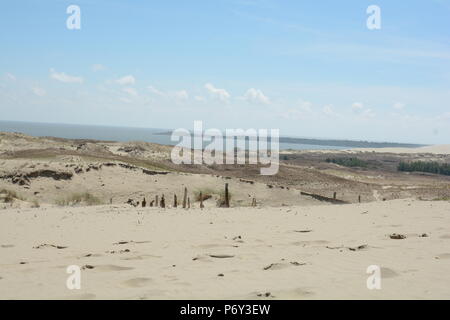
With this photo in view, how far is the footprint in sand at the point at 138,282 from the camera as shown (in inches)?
257

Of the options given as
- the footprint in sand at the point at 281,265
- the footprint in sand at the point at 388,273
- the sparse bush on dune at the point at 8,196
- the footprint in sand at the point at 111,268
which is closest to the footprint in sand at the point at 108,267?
Result: the footprint in sand at the point at 111,268

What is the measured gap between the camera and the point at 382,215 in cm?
1343

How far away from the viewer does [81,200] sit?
23.8 meters

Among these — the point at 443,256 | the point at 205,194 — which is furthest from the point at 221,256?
the point at 205,194

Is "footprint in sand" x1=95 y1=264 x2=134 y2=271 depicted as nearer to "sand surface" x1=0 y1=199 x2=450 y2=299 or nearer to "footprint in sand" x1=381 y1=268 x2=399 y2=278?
"sand surface" x1=0 y1=199 x2=450 y2=299

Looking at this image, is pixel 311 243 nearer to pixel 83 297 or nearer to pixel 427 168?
pixel 83 297

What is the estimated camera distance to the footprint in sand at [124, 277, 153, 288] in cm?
652

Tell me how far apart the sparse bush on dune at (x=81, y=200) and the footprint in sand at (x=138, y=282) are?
1697cm

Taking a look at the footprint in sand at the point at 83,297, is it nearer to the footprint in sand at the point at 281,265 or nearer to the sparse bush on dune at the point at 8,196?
the footprint in sand at the point at 281,265

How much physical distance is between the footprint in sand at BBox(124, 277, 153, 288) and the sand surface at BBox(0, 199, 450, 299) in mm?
15

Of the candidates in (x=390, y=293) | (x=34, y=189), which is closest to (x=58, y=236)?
(x=390, y=293)

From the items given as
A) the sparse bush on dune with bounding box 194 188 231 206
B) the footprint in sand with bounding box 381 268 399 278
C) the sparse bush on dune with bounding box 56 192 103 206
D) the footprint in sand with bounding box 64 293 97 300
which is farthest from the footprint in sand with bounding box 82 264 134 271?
the sparse bush on dune with bounding box 194 188 231 206

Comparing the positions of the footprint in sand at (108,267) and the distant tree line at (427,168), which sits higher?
the footprint in sand at (108,267)
